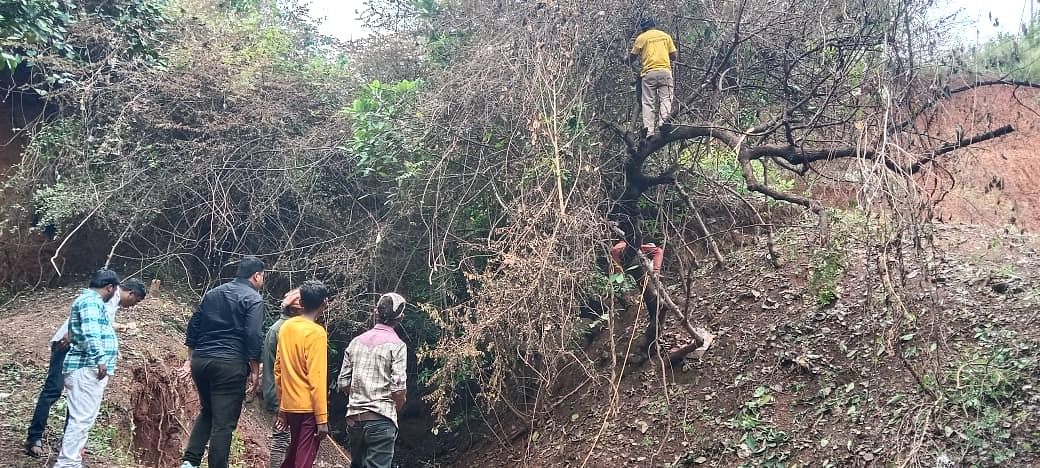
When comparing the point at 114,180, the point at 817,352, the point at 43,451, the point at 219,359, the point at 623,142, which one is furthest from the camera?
the point at 114,180

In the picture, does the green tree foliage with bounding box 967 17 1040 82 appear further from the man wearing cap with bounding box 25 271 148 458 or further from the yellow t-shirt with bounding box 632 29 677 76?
the man wearing cap with bounding box 25 271 148 458

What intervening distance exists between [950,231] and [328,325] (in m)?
7.36

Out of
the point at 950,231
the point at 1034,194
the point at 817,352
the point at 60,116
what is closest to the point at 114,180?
the point at 60,116

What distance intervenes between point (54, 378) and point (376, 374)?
2692 mm

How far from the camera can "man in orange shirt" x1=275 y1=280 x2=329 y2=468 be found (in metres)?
4.66

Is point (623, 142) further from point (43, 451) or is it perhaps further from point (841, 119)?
point (43, 451)

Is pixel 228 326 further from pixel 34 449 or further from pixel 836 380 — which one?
pixel 836 380

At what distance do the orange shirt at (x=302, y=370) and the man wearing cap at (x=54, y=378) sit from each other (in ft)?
5.42

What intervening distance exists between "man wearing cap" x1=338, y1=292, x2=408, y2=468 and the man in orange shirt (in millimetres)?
207

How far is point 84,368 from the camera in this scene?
5000 millimetres

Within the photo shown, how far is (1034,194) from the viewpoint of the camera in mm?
12016

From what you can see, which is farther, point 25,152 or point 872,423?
→ point 25,152

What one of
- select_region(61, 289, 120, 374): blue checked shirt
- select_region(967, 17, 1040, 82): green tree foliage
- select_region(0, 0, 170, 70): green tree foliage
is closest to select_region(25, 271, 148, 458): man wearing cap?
select_region(61, 289, 120, 374): blue checked shirt

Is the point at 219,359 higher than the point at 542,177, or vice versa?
the point at 542,177
